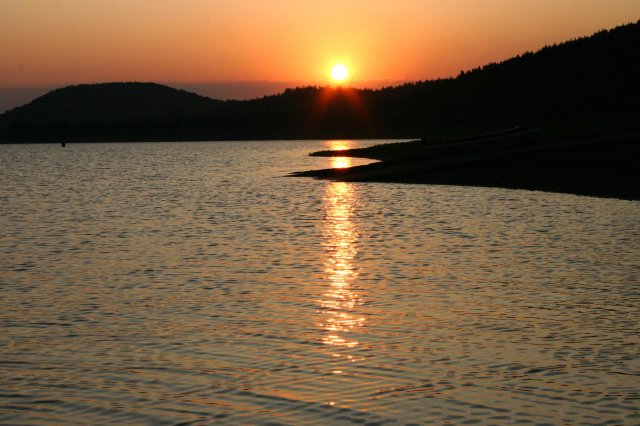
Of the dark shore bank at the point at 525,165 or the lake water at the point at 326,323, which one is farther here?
the dark shore bank at the point at 525,165

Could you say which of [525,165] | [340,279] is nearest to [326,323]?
[340,279]

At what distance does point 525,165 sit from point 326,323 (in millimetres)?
44473

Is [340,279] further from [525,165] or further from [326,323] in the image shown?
[525,165]

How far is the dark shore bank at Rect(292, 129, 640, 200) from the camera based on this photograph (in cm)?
5009

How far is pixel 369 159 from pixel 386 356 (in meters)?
84.8

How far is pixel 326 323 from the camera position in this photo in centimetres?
1625

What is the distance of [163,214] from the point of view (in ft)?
138

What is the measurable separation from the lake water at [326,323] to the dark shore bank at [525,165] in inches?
626

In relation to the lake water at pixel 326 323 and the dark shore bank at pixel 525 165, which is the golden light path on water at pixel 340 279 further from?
the dark shore bank at pixel 525 165

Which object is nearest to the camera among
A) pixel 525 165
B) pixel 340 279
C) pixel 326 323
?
pixel 326 323

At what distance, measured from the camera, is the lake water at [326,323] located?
11.5 m

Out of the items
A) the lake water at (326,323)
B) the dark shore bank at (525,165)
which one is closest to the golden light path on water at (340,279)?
the lake water at (326,323)

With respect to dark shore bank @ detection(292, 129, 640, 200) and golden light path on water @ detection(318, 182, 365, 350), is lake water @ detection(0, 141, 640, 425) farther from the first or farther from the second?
dark shore bank @ detection(292, 129, 640, 200)

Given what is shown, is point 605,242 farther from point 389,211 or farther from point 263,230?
point 389,211
